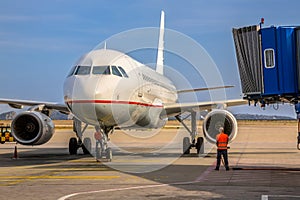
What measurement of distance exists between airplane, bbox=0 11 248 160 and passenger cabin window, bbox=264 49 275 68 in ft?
17.1

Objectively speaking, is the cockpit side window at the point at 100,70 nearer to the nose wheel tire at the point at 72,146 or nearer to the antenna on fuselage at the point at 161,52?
the nose wheel tire at the point at 72,146

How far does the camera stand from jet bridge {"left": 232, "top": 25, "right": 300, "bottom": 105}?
44.7ft

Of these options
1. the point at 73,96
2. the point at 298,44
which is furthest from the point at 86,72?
the point at 298,44

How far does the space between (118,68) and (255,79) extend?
5383mm

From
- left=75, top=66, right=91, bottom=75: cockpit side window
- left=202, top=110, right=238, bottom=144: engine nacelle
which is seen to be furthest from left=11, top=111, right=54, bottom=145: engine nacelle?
left=202, top=110, right=238, bottom=144: engine nacelle

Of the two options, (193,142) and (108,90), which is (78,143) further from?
(108,90)

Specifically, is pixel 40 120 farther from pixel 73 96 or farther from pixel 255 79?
pixel 255 79

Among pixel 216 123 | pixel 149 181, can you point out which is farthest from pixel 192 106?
pixel 149 181

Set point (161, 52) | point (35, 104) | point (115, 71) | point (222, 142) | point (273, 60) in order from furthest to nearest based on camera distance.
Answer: point (161, 52) < point (35, 104) < point (115, 71) < point (222, 142) < point (273, 60)

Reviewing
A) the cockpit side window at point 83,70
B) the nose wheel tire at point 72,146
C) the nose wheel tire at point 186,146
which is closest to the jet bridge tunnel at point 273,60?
the cockpit side window at point 83,70

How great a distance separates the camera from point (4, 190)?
35.6 feet

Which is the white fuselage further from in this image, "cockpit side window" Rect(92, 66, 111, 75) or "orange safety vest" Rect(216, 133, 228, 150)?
"orange safety vest" Rect(216, 133, 228, 150)

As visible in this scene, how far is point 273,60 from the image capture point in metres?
13.7

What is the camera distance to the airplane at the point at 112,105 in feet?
52.9
